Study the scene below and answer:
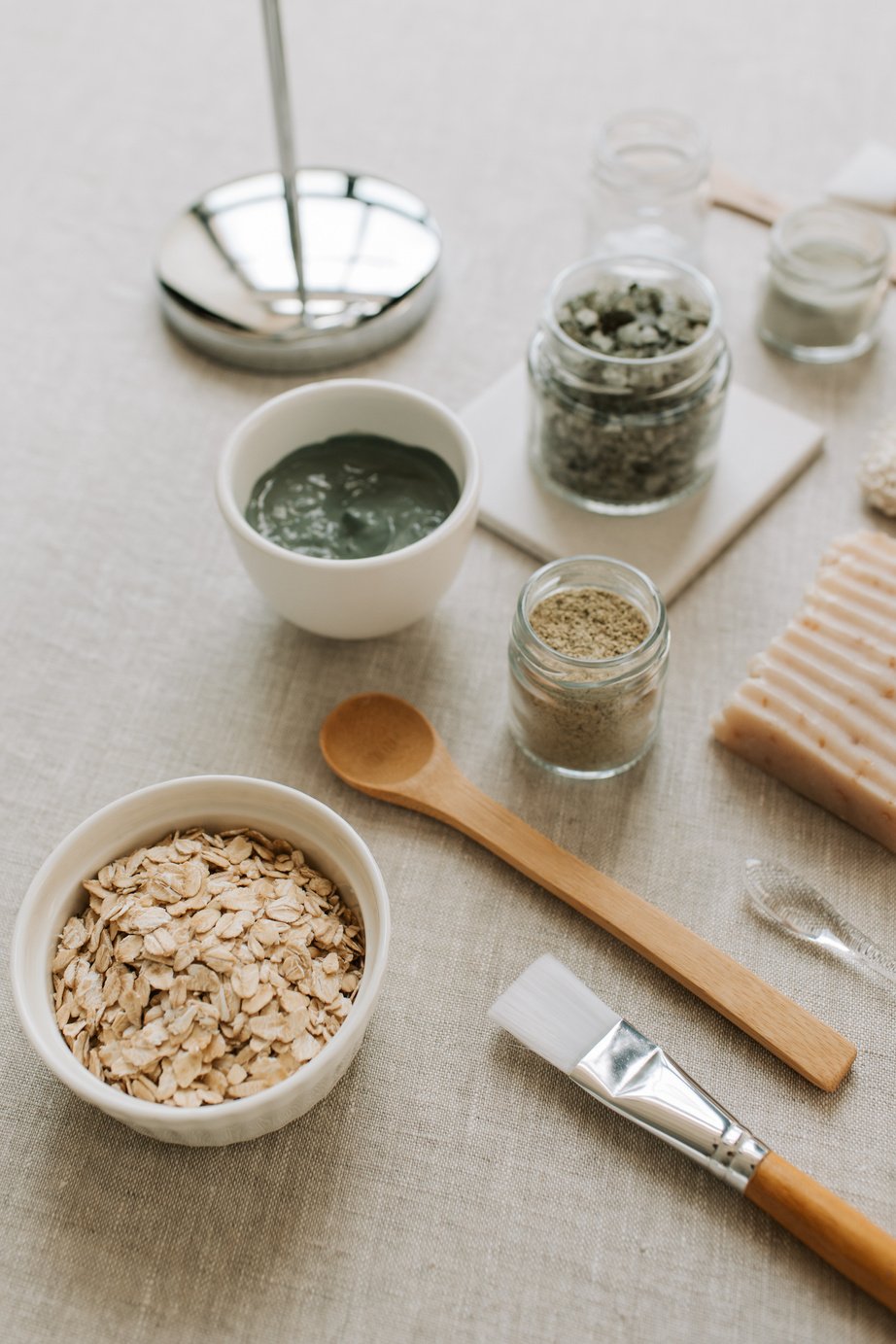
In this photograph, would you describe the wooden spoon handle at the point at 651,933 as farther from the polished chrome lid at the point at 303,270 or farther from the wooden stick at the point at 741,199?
the wooden stick at the point at 741,199

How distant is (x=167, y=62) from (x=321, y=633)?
3.47 ft

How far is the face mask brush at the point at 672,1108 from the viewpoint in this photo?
723mm

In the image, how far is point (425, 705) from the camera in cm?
105

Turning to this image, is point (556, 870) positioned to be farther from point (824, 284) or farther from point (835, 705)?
point (824, 284)

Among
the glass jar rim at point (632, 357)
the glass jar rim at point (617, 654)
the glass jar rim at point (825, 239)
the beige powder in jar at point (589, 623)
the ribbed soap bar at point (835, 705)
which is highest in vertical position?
the glass jar rim at point (632, 357)

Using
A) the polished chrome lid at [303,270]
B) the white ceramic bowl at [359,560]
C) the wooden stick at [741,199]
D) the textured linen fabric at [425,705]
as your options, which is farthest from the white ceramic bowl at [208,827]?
the wooden stick at [741,199]

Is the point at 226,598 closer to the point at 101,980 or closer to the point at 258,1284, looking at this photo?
the point at 101,980

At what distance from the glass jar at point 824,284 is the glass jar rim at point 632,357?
0.56 ft

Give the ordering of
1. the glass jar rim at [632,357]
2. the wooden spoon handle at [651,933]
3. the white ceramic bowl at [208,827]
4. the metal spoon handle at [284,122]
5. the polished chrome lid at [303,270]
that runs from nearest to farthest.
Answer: the white ceramic bowl at [208,827], the wooden spoon handle at [651,933], the glass jar rim at [632,357], the metal spoon handle at [284,122], the polished chrome lid at [303,270]

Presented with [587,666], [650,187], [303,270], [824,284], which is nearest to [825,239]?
[824,284]

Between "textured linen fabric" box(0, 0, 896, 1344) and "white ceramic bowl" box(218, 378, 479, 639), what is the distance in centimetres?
8

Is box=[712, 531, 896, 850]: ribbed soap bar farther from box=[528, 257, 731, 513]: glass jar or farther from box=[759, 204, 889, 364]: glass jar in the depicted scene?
box=[759, 204, 889, 364]: glass jar

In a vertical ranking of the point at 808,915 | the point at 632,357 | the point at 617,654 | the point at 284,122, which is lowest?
the point at 808,915

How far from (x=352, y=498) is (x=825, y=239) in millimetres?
646
